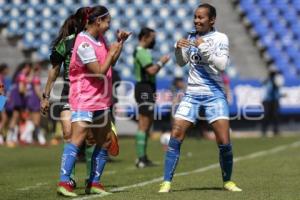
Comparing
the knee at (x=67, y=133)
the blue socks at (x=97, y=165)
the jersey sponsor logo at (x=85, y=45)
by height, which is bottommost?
the blue socks at (x=97, y=165)

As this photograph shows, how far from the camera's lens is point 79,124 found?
836 centimetres

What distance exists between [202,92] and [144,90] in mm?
4602

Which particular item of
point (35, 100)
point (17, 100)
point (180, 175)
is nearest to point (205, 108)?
point (180, 175)

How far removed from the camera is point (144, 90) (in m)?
13.3

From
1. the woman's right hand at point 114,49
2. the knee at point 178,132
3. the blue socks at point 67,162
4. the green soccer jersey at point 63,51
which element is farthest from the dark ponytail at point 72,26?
the knee at point 178,132

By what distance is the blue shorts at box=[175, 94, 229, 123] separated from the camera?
8680 millimetres

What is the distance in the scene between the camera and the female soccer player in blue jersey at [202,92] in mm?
8578

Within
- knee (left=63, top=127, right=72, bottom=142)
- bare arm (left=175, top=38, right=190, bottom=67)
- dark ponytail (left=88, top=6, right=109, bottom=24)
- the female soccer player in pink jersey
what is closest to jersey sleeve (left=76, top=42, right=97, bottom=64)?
the female soccer player in pink jersey

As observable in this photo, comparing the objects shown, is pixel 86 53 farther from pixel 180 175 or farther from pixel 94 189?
pixel 180 175

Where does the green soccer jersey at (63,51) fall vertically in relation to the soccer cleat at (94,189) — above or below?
above

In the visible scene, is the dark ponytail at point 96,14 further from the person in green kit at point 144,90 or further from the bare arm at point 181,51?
the person in green kit at point 144,90

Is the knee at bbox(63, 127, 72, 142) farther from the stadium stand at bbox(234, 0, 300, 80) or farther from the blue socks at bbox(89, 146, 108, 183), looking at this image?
the stadium stand at bbox(234, 0, 300, 80)

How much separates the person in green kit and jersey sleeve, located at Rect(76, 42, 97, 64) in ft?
15.7

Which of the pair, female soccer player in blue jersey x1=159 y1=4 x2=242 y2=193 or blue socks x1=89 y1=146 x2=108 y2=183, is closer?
female soccer player in blue jersey x1=159 y1=4 x2=242 y2=193
